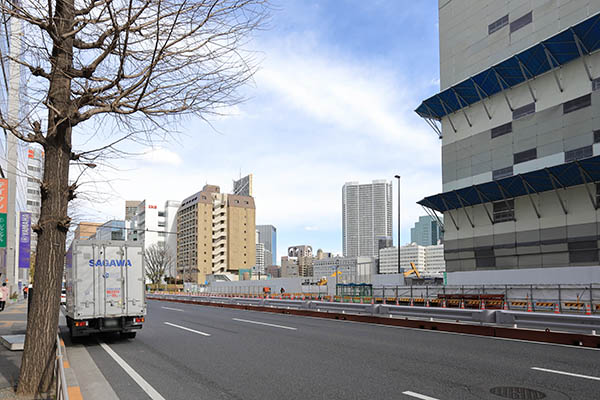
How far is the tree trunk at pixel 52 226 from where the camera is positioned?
7355 mm

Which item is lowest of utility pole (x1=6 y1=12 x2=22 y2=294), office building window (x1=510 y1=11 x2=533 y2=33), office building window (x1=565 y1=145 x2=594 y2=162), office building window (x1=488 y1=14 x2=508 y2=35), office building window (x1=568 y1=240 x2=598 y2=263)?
office building window (x1=568 y1=240 x2=598 y2=263)

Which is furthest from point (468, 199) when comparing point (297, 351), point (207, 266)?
point (207, 266)

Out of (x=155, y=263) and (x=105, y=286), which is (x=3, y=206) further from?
(x=155, y=263)

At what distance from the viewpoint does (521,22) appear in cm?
4078

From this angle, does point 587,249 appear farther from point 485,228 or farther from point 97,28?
point 97,28

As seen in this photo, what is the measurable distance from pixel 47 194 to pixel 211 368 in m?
4.82

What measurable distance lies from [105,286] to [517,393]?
456 inches

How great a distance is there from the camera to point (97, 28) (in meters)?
7.59

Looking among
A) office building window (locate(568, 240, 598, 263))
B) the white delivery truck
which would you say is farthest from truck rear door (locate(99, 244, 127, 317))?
office building window (locate(568, 240, 598, 263))

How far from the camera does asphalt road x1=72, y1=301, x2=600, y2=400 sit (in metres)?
7.73

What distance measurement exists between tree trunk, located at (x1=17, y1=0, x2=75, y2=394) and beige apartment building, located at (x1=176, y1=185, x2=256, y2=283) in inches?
4844

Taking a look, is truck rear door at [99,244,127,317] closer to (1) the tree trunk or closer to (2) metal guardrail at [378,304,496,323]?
(1) the tree trunk

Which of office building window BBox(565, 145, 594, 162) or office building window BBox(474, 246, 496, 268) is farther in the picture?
office building window BBox(474, 246, 496, 268)

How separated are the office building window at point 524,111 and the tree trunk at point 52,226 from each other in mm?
39826
